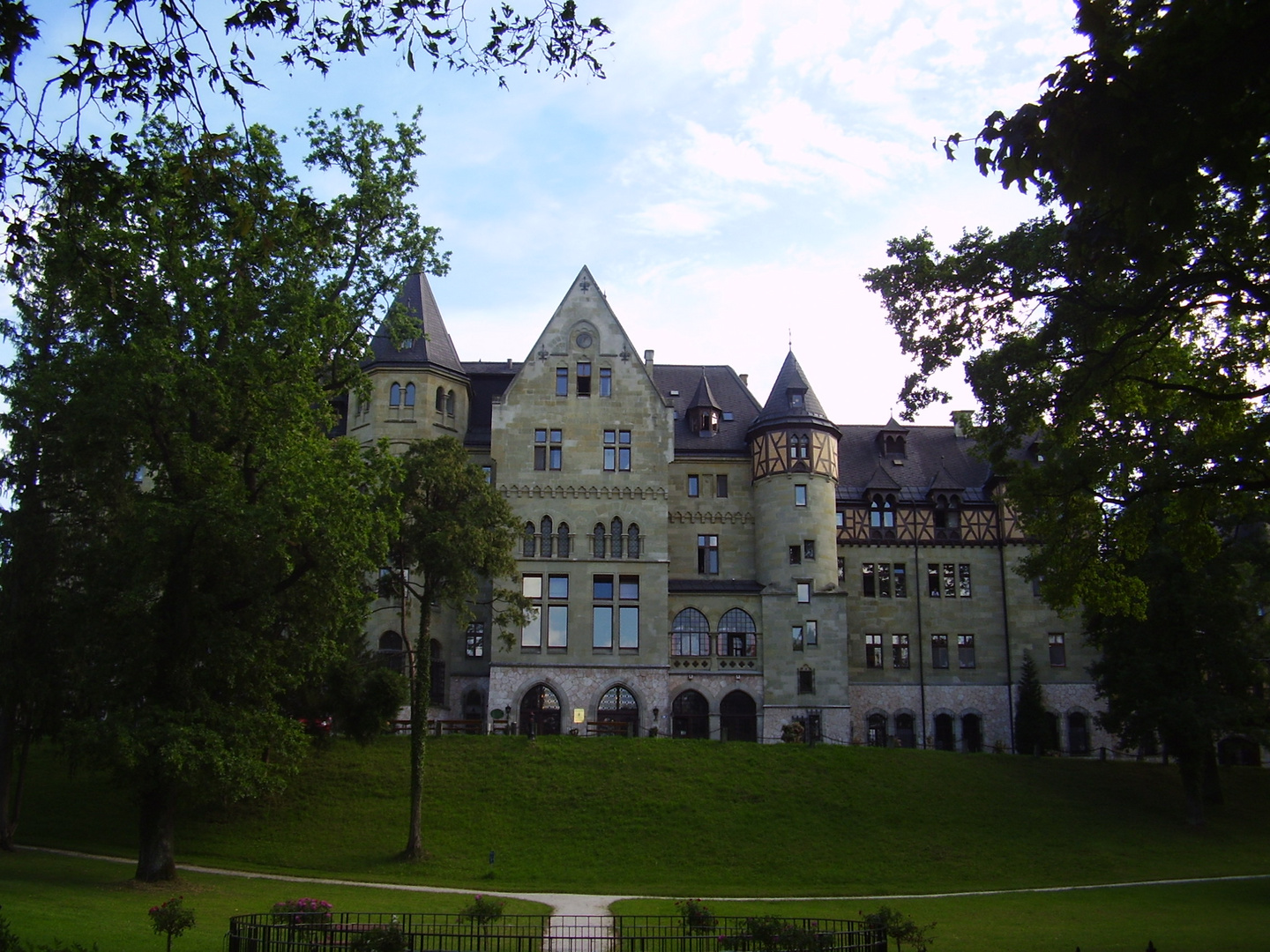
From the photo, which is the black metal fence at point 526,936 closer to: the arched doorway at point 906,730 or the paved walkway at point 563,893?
the paved walkway at point 563,893

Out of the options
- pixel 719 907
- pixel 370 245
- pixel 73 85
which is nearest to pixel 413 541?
pixel 370 245

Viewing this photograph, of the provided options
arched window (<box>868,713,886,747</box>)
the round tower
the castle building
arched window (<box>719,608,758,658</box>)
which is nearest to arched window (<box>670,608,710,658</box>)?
the castle building

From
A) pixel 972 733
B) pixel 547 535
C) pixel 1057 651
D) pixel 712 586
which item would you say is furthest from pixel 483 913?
pixel 1057 651

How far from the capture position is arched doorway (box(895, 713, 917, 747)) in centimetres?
5144

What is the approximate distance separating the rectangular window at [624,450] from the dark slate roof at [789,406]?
6631 millimetres

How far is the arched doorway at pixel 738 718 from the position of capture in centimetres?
4753

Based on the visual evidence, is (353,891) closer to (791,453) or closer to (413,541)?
(413,541)

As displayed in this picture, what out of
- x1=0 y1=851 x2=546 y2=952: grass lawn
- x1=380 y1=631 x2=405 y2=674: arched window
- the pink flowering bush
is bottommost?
x1=0 y1=851 x2=546 y2=952: grass lawn

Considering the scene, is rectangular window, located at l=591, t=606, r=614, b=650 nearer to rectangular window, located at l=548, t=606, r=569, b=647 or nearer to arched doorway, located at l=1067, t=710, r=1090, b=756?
rectangular window, located at l=548, t=606, r=569, b=647

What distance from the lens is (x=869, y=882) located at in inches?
1186

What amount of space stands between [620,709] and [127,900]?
81.5ft

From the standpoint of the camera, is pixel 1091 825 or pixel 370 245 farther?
pixel 1091 825

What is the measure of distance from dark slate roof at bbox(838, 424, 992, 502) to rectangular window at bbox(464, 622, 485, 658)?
18.4m

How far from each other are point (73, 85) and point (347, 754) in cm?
3123
